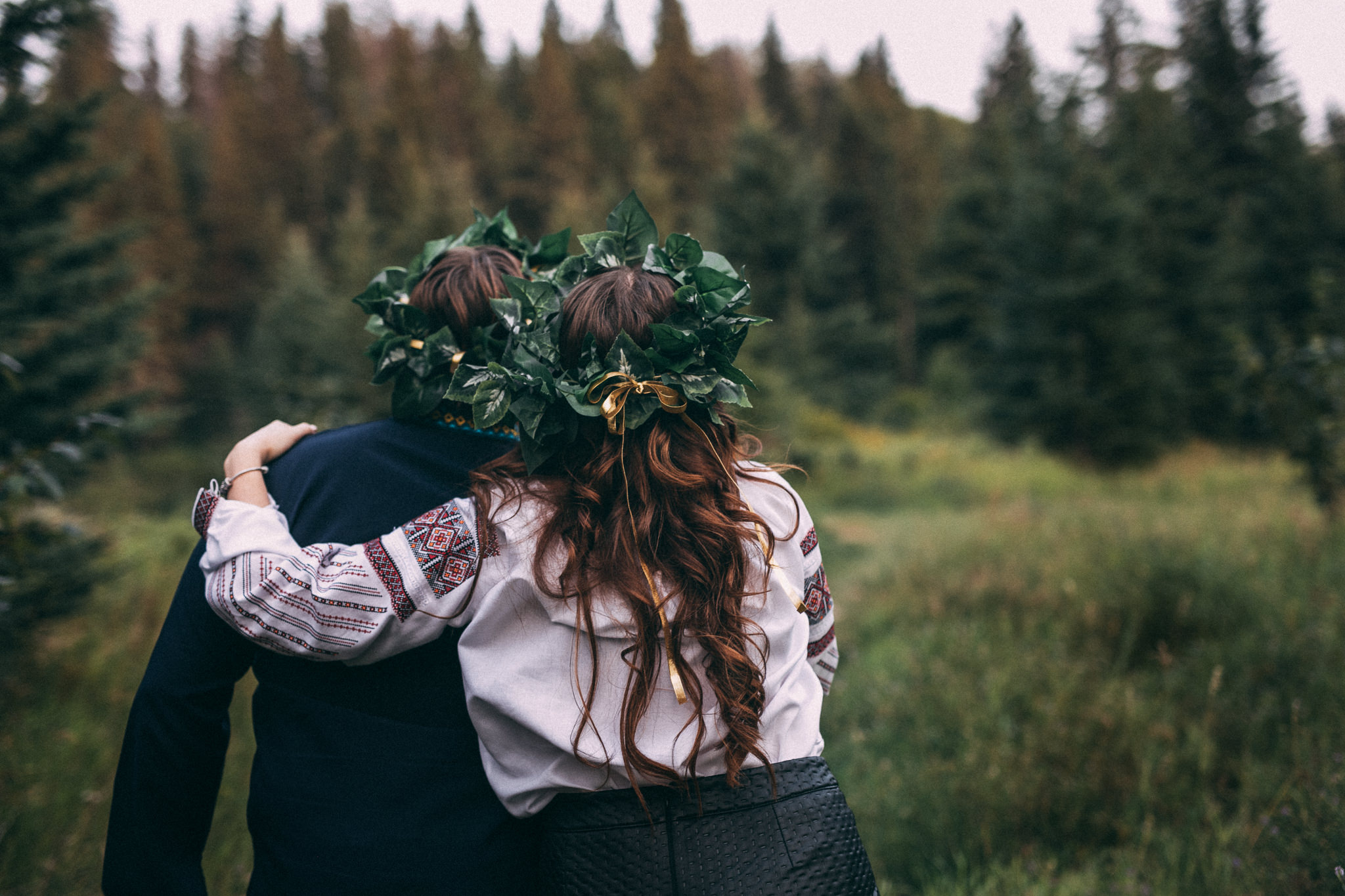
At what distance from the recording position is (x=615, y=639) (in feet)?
4.92

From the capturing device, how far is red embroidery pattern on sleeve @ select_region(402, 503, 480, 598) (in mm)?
1523

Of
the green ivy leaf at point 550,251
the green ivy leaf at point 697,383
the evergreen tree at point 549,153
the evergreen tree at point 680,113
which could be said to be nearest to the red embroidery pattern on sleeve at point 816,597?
the green ivy leaf at point 697,383

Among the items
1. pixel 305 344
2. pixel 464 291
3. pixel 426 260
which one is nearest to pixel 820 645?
pixel 464 291

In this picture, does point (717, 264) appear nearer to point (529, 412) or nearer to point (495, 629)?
point (529, 412)

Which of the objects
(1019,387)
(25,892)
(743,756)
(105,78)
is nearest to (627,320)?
(743,756)

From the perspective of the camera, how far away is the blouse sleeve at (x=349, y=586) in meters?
1.49

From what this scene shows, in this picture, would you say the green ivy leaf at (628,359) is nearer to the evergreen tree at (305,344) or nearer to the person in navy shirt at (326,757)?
the person in navy shirt at (326,757)

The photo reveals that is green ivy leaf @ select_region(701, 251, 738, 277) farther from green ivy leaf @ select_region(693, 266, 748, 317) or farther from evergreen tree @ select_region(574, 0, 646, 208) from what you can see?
evergreen tree @ select_region(574, 0, 646, 208)

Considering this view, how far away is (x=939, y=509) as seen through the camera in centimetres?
1347

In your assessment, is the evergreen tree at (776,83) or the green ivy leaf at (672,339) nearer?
the green ivy leaf at (672,339)

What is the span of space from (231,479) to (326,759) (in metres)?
0.65

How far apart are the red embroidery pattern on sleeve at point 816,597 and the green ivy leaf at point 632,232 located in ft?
2.75

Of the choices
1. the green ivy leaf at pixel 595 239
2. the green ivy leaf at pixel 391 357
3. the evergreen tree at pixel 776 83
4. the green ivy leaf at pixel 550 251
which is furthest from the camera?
the evergreen tree at pixel 776 83

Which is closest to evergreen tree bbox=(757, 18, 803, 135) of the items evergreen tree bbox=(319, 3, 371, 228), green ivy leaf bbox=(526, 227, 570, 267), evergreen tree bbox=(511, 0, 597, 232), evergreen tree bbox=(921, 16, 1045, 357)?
evergreen tree bbox=(511, 0, 597, 232)
